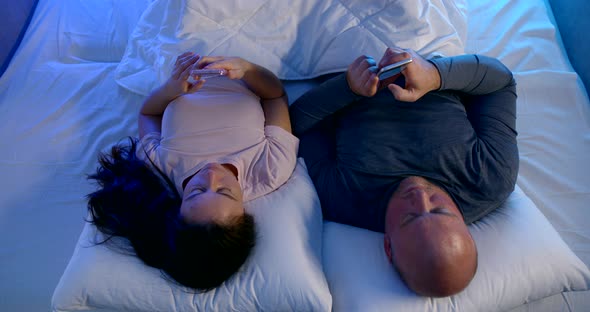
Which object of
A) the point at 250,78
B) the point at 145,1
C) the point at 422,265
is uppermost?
the point at 145,1

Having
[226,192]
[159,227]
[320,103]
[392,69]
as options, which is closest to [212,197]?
[226,192]

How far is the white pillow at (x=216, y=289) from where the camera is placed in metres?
0.79

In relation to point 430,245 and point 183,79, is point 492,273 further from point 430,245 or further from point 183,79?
point 183,79

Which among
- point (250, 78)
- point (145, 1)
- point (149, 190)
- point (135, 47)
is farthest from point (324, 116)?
point (145, 1)

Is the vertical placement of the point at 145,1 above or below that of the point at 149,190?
above

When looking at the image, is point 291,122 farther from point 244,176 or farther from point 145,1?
point 145,1

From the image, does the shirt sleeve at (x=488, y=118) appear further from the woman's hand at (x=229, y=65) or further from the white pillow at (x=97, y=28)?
the white pillow at (x=97, y=28)

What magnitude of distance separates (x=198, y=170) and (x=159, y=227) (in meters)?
0.17

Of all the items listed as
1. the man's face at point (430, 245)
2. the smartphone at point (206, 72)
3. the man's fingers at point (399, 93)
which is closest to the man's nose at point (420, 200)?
the man's face at point (430, 245)

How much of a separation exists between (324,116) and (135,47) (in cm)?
70

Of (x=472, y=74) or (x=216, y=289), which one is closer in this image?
(x=216, y=289)

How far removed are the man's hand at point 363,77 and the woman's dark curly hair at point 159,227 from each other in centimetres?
43

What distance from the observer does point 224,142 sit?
0.97 metres

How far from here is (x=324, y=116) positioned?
105 centimetres
